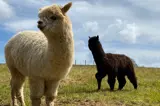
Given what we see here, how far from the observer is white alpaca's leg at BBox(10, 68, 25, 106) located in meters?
8.56

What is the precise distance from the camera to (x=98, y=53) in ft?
39.2

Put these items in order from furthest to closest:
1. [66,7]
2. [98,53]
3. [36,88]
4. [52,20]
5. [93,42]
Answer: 1. [98,53]
2. [93,42]
3. [36,88]
4. [66,7]
5. [52,20]

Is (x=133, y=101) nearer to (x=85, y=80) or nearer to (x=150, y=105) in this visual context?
(x=150, y=105)

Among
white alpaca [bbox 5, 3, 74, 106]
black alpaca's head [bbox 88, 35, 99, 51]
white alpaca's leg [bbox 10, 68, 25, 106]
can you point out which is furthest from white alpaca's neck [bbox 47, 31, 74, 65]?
black alpaca's head [bbox 88, 35, 99, 51]

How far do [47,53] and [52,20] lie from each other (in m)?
0.68

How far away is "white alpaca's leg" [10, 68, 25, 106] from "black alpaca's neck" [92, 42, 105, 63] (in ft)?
12.5

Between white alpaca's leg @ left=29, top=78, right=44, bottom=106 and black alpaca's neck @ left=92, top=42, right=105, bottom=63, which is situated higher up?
black alpaca's neck @ left=92, top=42, right=105, bottom=63

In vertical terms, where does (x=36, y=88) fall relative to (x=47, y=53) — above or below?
below

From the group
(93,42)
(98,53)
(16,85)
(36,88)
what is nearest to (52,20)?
(36,88)

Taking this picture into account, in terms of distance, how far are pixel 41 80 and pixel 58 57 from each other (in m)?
0.72

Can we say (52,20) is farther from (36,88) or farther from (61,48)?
(36,88)

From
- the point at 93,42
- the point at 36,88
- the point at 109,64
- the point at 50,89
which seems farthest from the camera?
the point at 109,64

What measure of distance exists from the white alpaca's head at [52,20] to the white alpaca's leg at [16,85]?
2.59 meters

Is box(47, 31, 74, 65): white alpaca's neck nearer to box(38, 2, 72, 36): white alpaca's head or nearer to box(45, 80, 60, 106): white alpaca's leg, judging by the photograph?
box(38, 2, 72, 36): white alpaca's head
